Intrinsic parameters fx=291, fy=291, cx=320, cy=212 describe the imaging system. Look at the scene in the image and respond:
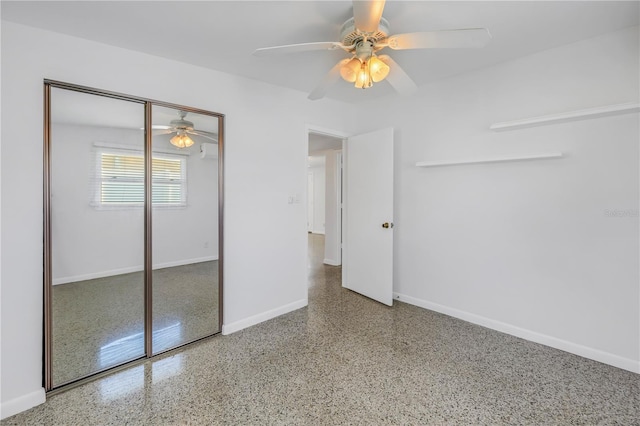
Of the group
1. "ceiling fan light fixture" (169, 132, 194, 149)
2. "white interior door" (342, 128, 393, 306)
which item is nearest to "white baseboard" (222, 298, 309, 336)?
"white interior door" (342, 128, 393, 306)

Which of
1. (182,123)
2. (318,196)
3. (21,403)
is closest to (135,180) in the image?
(182,123)

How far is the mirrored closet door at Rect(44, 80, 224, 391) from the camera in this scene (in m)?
1.93

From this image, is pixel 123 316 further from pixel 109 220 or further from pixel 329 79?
pixel 329 79

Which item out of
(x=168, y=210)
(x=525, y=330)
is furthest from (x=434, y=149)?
(x=168, y=210)

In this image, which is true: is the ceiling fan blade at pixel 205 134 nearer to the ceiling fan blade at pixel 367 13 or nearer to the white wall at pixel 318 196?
the ceiling fan blade at pixel 367 13

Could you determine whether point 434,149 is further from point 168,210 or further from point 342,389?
point 168,210

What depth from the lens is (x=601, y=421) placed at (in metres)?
1.63

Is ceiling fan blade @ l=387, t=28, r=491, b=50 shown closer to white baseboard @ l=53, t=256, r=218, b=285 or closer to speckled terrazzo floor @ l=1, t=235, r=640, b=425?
speckled terrazzo floor @ l=1, t=235, r=640, b=425

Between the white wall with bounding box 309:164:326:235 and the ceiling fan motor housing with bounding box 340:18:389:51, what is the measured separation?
7.52 m

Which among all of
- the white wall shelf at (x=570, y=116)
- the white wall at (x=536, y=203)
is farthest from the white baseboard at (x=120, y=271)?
the white wall shelf at (x=570, y=116)

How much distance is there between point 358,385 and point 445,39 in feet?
6.98

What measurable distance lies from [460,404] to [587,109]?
2.22 metres

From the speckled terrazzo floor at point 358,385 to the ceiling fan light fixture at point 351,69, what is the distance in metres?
2.07

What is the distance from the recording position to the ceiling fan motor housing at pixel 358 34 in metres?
1.75
